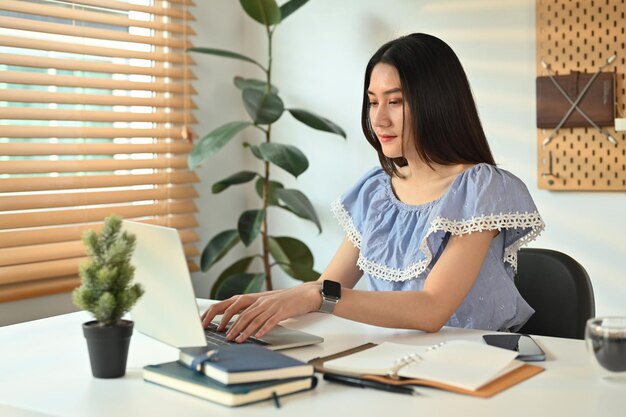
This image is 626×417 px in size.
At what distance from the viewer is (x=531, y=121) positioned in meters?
3.19

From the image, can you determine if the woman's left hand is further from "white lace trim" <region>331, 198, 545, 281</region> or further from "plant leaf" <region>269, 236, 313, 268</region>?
"plant leaf" <region>269, 236, 313, 268</region>

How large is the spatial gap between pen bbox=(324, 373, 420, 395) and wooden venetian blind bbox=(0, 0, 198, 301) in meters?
1.87

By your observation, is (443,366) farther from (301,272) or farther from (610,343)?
(301,272)

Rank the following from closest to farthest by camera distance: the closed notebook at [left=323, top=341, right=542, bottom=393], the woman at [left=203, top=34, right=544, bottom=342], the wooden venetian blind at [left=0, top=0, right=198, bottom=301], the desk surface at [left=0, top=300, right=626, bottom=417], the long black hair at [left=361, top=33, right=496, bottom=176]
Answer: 1. the desk surface at [left=0, top=300, right=626, bottom=417]
2. the closed notebook at [left=323, top=341, right=542, bottom=393]
3. the woman at [left=203, top=34, right=544, bottom=342]
4. the long black hair at [left=361, top=33, right=496, bottom=176]
5. the wooden venetian blind at [left=0, top=0, right=198, bottom=301]

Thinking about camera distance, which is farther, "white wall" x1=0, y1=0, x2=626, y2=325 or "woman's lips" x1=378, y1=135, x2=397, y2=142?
"white wall" x1=0, y1=0, x2=626, y2=325

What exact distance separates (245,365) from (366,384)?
18 centimetres

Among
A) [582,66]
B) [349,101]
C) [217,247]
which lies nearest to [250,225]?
[217,247]

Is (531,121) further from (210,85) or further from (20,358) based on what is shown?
(20,358)

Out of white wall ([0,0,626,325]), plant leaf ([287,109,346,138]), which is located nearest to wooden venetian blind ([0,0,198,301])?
white wall ([0,0,626,325])

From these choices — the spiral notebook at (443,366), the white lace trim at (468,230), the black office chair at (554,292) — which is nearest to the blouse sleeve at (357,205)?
the white lace trim at (468,230)

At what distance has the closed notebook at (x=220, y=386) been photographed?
3.86 feet

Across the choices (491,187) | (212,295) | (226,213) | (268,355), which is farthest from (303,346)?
(226,213)

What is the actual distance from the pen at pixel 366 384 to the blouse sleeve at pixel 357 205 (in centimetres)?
90

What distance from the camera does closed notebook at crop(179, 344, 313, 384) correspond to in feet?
3.93
